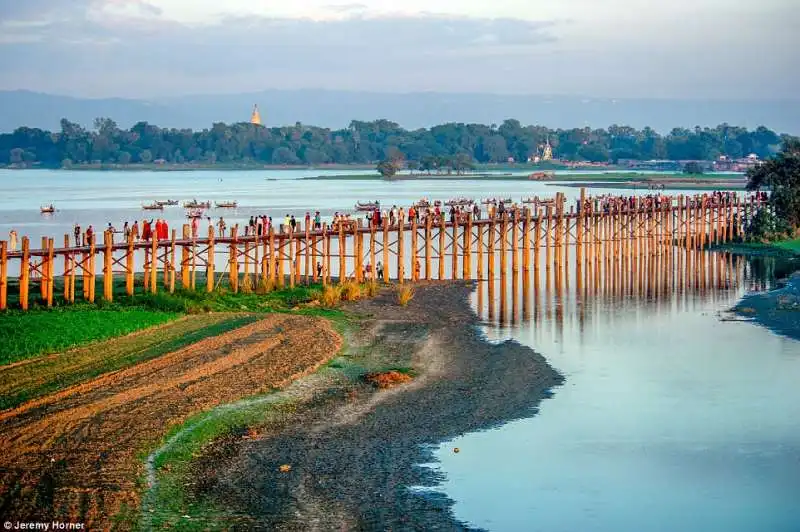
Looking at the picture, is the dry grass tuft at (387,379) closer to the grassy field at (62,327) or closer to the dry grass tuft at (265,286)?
the grassy field at (62,327)

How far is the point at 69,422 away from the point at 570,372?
1249 centimetres

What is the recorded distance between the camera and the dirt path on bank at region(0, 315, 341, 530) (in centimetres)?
1641

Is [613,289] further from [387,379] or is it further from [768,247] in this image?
[387,379]

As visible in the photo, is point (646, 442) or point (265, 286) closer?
point (646, 442)

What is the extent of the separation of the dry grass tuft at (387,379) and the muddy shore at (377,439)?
0.24 meters

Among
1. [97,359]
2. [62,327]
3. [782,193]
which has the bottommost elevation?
[97,359]

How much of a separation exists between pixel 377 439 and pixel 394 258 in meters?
37.8

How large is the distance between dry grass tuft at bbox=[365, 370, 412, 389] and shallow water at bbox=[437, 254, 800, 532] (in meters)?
3.31

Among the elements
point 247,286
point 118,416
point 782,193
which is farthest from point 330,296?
point 782,193

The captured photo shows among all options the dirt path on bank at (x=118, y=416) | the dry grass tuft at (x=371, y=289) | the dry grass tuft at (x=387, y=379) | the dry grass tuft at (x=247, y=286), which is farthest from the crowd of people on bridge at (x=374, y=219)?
the dry grass tuft at (x=387, y=379)

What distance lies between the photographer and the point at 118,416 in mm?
20891

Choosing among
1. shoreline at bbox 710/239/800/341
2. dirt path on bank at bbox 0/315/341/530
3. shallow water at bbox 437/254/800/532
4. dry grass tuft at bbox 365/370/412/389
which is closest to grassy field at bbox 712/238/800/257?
shoreline at bbox 710/239/800/341

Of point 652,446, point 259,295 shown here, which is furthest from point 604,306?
point 652,446

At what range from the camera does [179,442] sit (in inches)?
775
